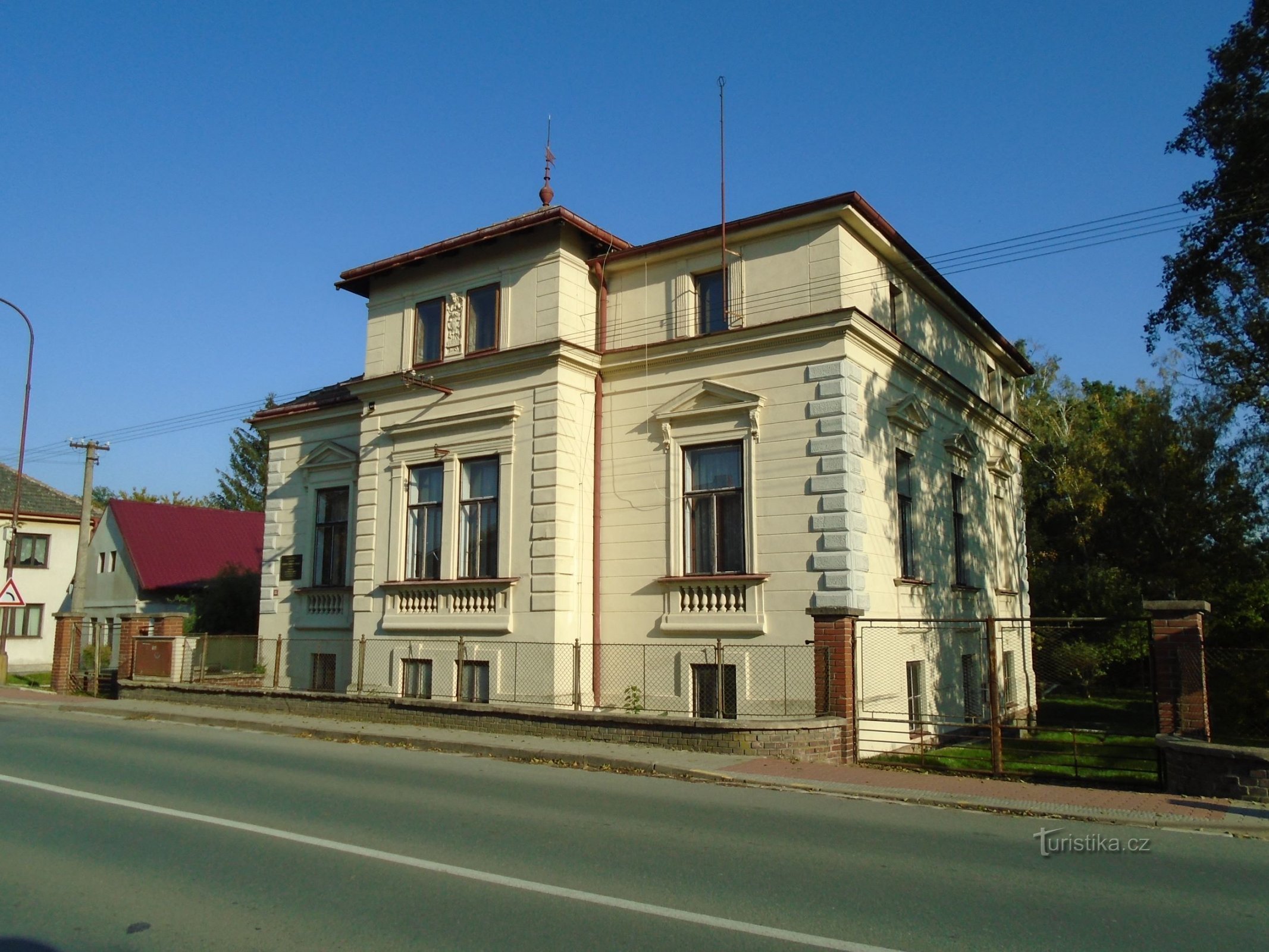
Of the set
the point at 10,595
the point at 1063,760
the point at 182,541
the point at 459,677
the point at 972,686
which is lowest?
the point at 1063,760

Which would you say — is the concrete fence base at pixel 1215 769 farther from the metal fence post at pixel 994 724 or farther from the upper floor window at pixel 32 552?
the upper floor window at pixel 32 552

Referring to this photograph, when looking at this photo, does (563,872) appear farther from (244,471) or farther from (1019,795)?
(244,471)

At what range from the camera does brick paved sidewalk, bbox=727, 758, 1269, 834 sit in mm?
9797

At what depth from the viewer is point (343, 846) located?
793 cm

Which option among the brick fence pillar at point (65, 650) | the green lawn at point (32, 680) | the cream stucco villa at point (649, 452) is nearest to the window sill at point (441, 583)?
the cream stucco villa at point (649, 452)

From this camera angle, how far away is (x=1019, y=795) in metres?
11.1

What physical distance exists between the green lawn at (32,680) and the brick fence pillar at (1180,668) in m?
29.0

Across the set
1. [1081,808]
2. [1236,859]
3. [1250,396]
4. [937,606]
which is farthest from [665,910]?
[1250,396]

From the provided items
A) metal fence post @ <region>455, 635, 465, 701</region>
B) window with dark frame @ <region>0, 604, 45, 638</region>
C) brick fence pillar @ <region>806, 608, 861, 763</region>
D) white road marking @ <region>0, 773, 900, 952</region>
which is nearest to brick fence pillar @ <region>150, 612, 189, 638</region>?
metal fence post @ <region>455, 635, 465, 701</region>

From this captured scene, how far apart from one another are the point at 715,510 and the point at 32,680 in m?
25.7

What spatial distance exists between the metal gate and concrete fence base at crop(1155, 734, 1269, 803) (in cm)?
42

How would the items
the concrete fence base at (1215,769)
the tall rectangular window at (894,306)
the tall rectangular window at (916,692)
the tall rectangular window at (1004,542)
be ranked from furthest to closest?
1. the tall rectangular window at (1004,542)
2. the tall rectangular window at (894,306)
3. the tall rectangular window at (916,692)
4. the concrete fence base at (1215,769)

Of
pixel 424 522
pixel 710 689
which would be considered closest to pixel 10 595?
pixel 424 522

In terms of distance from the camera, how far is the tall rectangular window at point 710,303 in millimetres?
18094
